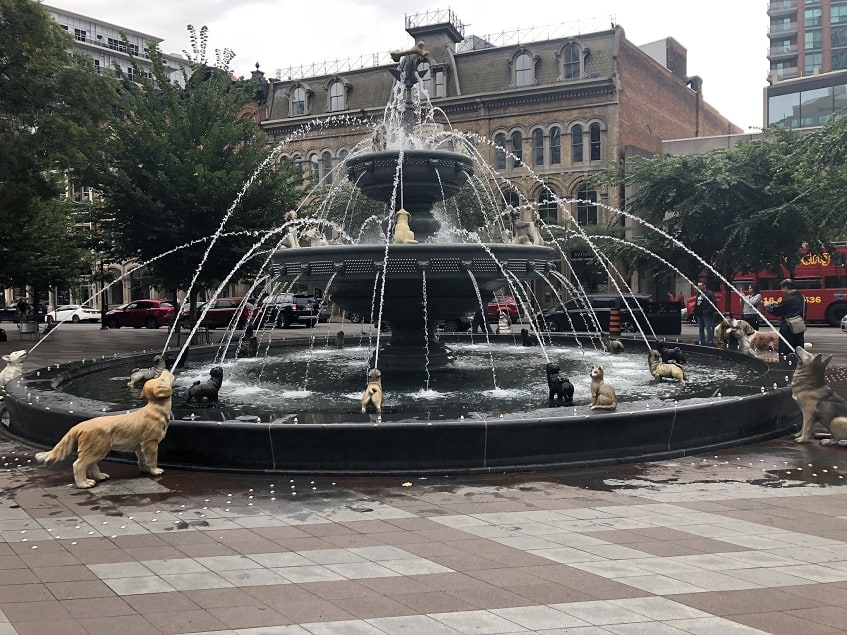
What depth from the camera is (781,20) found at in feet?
308

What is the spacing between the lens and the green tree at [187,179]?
24.8 m

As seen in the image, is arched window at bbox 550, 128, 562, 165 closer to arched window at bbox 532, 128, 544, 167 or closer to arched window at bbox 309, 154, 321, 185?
arched window at bbox 532, 128, 544, 167

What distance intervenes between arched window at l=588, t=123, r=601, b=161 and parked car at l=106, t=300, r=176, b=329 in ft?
87.0

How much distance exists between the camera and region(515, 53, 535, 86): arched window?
169ft

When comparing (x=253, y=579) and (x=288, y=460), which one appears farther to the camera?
(x=288, y=460)

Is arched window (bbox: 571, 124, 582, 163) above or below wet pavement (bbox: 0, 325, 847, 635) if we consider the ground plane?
above

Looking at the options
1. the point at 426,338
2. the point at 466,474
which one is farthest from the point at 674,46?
the point at 466,474

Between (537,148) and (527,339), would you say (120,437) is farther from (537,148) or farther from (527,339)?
(537,148)

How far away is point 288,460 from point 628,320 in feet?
81.5

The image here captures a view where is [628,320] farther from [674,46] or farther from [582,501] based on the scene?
[674,46]

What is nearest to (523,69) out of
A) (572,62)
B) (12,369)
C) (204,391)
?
(572,62)

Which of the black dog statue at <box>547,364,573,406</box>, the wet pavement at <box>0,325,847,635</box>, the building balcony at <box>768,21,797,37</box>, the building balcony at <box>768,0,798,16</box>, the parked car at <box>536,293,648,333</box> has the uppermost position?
the building balcony at <box>768,0,798,16</box>

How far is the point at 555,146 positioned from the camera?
50.6m

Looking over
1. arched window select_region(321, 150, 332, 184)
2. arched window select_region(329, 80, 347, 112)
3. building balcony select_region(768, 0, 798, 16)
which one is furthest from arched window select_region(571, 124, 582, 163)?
building balcony select_region(768, 0, 798, 16)
